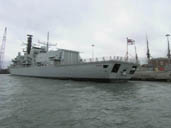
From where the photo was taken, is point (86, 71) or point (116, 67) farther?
point (86, 71)

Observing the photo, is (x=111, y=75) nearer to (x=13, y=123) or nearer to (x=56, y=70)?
(x=56, y=70)

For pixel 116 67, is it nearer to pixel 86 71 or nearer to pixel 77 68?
pixel 86 71

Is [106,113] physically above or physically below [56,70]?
below

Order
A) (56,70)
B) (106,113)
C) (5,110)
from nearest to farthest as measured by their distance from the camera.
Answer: (106,113)
(5,110)
(56,70)

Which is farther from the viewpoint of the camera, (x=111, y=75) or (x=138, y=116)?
(x=111, y=75)

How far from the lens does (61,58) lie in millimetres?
27531

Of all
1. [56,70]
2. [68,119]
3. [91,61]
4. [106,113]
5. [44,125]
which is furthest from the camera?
[56,70]

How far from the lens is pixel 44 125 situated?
15.7 feet

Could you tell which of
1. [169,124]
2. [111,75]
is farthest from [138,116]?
[111,75]

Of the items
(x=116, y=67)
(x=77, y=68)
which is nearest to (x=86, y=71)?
(x=77, y=68)

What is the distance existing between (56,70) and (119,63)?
13413mm

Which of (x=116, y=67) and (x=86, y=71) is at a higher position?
(x=116, y=67)

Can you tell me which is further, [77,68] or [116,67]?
[77,68]

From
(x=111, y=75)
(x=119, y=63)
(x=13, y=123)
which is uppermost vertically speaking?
(x=119, y=63)
